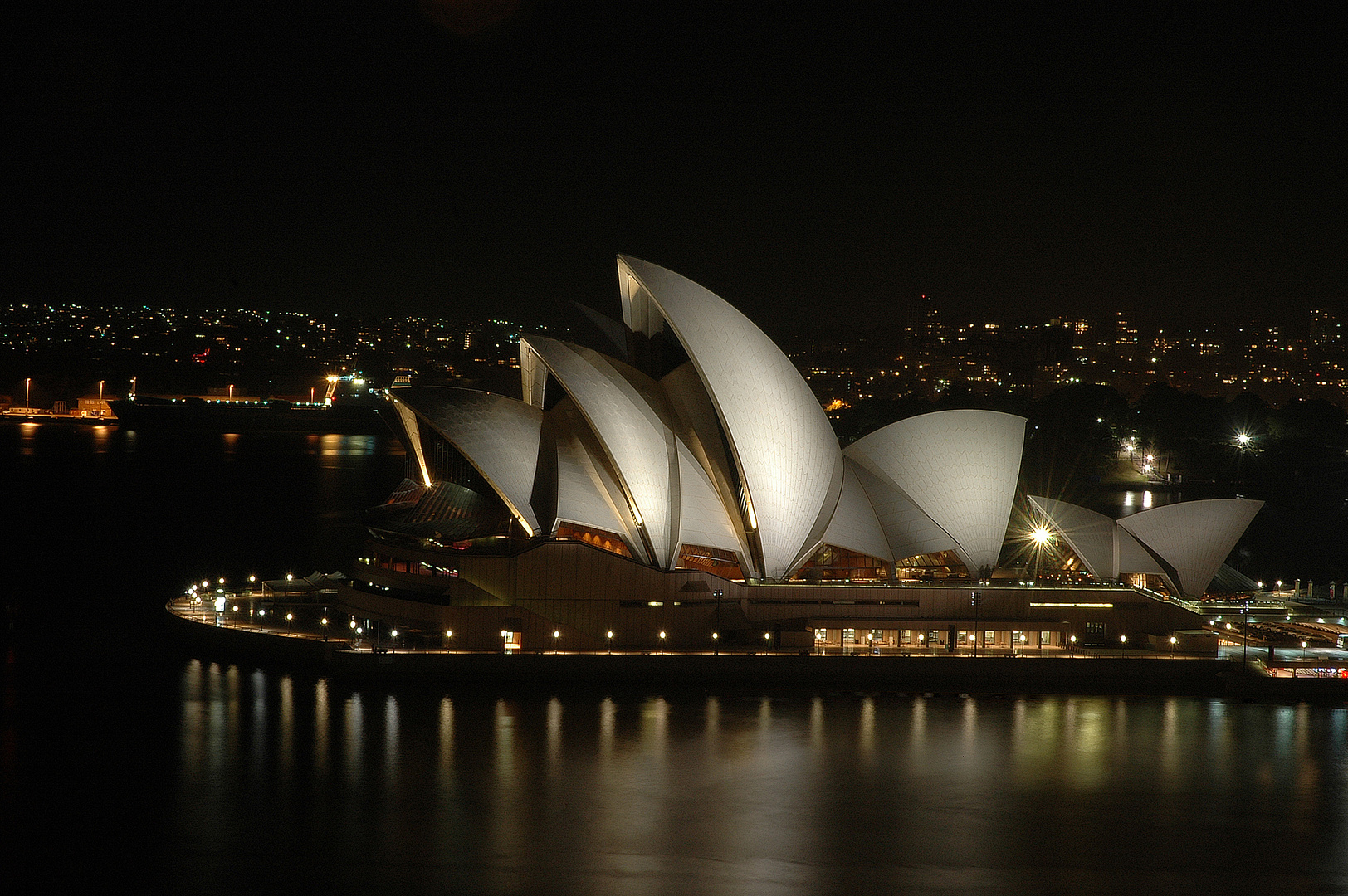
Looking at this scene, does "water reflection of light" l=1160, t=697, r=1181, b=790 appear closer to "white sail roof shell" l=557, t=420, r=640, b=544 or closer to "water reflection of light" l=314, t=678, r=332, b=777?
"white sail roof shell" l=557, t=420, r=640, b=544

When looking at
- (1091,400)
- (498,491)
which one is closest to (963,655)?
(498,491)

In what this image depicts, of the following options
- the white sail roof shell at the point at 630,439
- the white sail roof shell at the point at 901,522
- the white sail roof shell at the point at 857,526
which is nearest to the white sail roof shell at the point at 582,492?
the white sail roof shell at the point at 630,439

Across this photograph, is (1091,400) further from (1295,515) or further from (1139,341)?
(1139,341)

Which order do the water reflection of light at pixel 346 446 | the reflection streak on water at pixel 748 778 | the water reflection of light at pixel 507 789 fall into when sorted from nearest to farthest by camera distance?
the reflection streak on water at pixel 748 778, the water reflection of light at pixel 507 789, the water reflection of light at pixel 346 446

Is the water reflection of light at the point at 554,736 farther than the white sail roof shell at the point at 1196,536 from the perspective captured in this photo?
No

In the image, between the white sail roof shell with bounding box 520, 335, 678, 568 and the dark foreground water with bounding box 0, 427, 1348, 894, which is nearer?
the dark foreground water with bounding box 0, 427, 1348, 894

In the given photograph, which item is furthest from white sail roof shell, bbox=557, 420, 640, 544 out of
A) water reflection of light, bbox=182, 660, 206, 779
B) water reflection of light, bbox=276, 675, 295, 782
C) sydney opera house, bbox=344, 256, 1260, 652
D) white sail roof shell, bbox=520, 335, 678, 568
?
water reflection of light, bbox=182, 660, 206, 779

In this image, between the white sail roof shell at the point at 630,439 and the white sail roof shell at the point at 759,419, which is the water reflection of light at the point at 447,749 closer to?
the white sail roof shell at the point at 630,439
